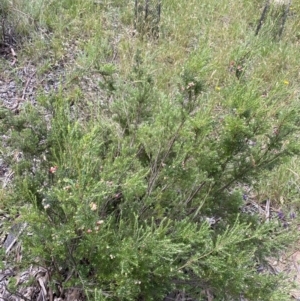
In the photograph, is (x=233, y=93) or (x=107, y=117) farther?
(x=107, y=117)

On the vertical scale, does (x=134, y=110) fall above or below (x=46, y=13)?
above

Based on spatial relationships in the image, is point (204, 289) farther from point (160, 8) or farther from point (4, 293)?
point (160, 8)

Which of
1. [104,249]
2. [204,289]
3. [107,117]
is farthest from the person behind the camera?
[107,117]

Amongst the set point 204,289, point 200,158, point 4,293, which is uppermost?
point 200,158

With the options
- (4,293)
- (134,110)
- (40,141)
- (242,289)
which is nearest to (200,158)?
(134,110)

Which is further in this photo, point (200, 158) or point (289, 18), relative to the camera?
point (289, 18)

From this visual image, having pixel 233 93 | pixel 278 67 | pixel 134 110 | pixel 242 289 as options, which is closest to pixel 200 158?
pixel 233 93

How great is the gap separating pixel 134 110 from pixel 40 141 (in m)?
0.45

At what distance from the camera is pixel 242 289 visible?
1.66m

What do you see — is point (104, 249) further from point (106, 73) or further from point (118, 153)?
point (106, 73)

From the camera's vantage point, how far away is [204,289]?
5.88 feet

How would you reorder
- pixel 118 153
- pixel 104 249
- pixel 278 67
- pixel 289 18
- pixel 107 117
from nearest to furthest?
pixel 104 249, pixel 118 153, pixel 107 117, pixel 278 67, pixel 289 18

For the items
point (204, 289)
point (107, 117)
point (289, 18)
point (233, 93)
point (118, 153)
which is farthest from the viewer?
point (289, 18)

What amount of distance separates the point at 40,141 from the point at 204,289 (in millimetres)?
956
